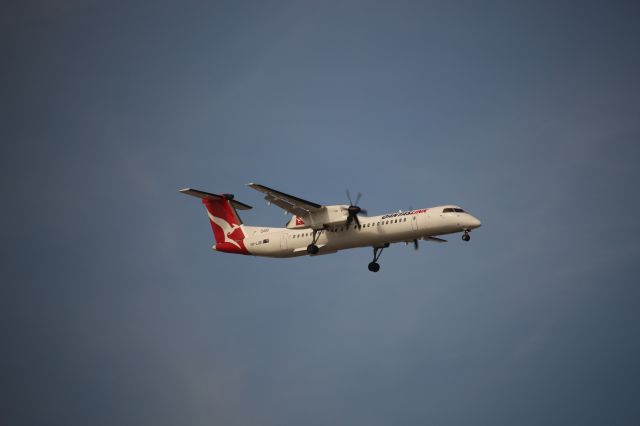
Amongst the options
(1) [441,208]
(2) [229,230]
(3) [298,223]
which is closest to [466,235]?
(1) [441,208]

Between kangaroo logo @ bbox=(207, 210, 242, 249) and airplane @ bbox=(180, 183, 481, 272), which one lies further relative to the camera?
kangaroo logo @ bbox=(207, 210, 242, 249)

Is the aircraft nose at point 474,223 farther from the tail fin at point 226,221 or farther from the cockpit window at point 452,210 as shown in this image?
the tail fin at point 226,221

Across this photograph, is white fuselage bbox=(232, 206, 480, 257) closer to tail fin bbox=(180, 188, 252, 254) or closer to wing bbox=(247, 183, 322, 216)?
wing bbox=(247, 183, 322, 216)

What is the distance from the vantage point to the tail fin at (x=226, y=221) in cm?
3741

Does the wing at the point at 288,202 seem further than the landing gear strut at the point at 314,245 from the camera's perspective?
No

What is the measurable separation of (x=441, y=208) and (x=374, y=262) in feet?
18.3

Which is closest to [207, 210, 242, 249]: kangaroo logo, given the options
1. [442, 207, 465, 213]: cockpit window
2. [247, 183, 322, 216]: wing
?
[247, 183, 322, 216]: wing

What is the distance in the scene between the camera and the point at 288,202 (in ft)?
108

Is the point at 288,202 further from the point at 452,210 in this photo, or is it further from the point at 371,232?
the point at 452,210

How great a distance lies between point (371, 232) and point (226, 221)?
919 centimetres

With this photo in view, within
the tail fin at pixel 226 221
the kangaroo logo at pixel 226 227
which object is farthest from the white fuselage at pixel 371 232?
the kangaroo logo at pixel 226 227

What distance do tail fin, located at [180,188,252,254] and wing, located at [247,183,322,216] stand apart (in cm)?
468

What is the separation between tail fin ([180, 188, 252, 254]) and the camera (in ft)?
123

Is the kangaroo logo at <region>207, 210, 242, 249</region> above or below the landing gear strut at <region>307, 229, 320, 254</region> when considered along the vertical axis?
above
